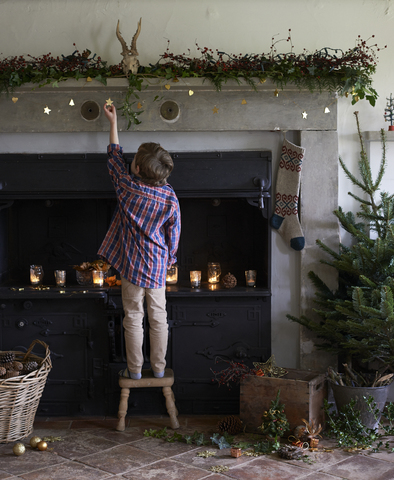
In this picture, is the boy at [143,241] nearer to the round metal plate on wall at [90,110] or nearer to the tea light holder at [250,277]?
the round metal plate on wall at [90,110]

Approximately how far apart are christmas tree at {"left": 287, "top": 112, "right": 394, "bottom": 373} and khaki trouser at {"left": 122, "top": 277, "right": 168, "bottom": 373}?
101 cm

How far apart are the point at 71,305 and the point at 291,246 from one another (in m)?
1.73

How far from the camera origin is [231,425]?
3.58 m

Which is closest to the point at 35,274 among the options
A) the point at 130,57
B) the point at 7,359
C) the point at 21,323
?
the point at 21,323

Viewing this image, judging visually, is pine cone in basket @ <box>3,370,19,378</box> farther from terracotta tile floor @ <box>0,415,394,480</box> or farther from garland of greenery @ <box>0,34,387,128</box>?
garland of greenery @ <box>0,34,387,128</box>

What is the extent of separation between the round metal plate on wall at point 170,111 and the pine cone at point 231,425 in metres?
2.19

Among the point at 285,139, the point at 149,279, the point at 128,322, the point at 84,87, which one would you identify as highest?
the point at 84,87

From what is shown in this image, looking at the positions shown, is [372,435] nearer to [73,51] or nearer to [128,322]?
[128,322]

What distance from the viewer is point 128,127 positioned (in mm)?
3924

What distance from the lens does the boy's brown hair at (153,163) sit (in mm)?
3428

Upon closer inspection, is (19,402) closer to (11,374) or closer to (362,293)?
(11,374)

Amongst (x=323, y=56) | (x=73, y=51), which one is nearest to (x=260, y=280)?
(x=323, y=56)

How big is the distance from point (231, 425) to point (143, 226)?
146 centimetres

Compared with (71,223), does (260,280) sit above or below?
below
